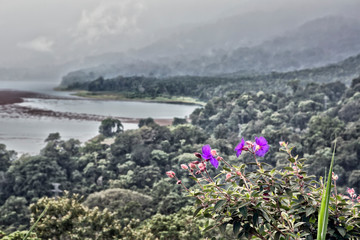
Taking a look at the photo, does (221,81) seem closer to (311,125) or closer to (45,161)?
(311,125)

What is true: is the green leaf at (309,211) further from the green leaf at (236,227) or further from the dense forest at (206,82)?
the dense forest at (206,82)

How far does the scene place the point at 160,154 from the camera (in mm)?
15398

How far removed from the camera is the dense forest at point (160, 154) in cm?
540

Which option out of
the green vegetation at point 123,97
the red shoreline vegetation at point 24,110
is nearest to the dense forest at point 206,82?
the green vegetation at point 123,97

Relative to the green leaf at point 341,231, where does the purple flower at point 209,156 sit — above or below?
above

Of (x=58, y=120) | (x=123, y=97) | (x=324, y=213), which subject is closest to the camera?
(x=324, y=213)

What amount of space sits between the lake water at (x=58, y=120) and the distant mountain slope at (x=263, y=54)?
232 inches

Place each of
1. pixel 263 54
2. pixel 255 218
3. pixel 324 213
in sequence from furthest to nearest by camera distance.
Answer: pixel 263 54 → pixel 255 218 → pixel 324 213

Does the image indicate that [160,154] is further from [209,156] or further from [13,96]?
[209,156]

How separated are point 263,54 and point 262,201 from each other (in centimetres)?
2979

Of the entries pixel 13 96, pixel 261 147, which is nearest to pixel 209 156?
pixel 261 147

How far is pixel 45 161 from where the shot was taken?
12906 mm

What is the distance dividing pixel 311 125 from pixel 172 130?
6.51 m

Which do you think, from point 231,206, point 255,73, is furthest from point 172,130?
point 231,206
